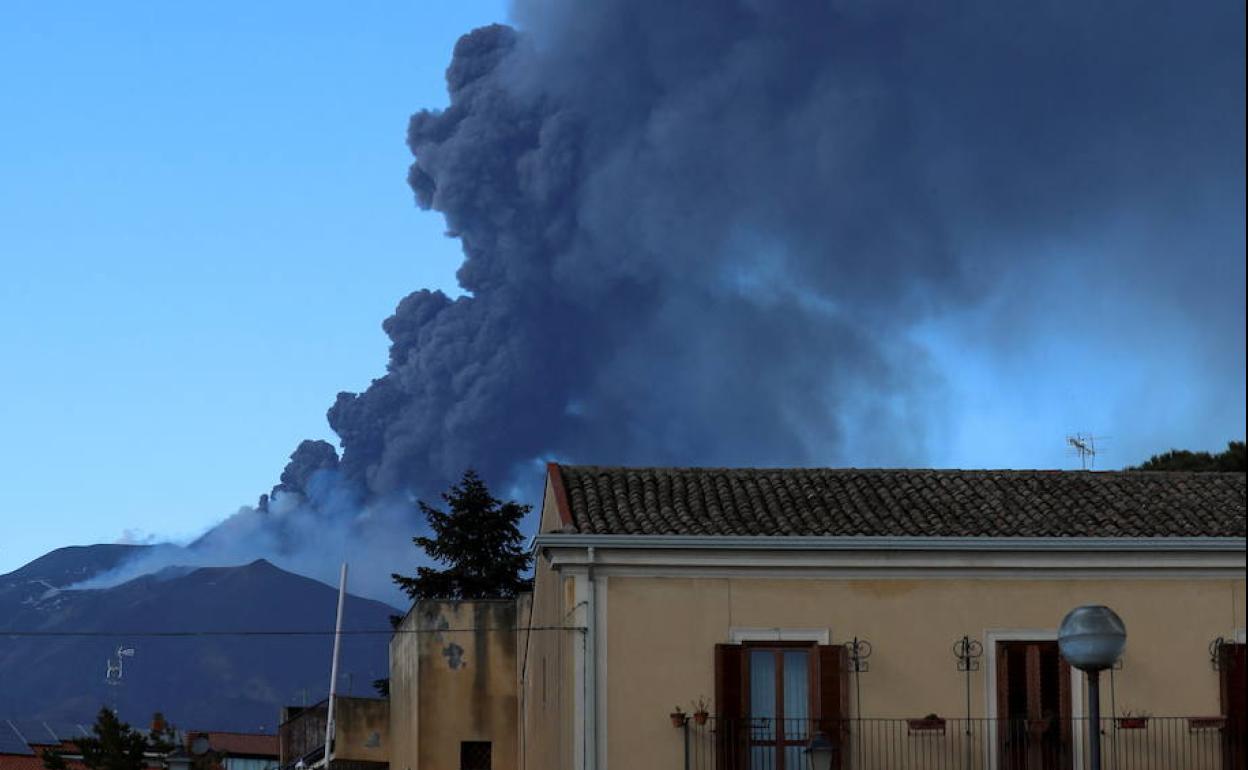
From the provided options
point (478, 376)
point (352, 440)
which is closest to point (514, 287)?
point (478, 376)

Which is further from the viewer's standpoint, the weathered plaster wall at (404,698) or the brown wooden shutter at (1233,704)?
the weathered plaster wall at (404,698)

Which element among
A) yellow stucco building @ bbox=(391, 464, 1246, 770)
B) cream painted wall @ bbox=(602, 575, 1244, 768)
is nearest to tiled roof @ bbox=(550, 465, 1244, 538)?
yellow stucco building @ bbox=(391, 464, 1246, 770)

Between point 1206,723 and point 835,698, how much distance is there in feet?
15.3

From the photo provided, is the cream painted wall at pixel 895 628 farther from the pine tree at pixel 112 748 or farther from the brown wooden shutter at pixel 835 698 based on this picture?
the pine tree at pixel 112 748

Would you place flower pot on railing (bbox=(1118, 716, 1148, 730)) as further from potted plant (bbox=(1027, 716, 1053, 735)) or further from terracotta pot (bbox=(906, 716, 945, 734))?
terracotta pot (bbox=(906, 716, 945, 734))

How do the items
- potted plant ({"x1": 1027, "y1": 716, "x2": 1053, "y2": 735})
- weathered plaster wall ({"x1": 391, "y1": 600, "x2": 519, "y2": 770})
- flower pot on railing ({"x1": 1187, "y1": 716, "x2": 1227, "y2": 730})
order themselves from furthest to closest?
weathered plaster wall ({"x1": 391, "y1": 600, "x2": 519, "y2": 770})
flower pot on railing ({"x1": 1187, "y1": 716, "x2": 1227, "y2": 730})
potted plant ({"x1": 1027, "y1": 716, "x2": 1053, "y2": 735})

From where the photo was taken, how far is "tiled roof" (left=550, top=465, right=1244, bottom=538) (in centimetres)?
2684

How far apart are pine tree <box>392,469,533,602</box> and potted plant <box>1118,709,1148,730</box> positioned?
31989 millimetres

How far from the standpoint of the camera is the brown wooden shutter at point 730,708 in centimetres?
2586

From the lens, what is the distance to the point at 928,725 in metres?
26.2

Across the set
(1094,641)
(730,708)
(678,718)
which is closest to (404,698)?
(678,718)

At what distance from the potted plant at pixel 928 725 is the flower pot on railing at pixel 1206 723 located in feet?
10.3

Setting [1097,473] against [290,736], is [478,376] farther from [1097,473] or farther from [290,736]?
[1097,473]

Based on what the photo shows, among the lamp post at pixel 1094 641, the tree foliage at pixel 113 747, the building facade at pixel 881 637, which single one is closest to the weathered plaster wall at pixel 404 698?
the tree foliage at pixel 113 747
